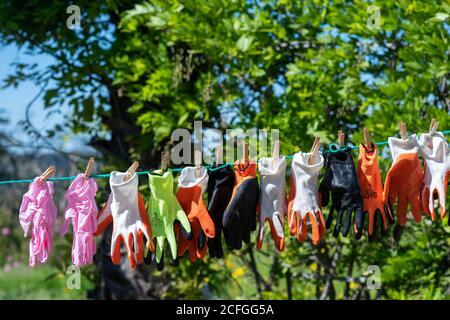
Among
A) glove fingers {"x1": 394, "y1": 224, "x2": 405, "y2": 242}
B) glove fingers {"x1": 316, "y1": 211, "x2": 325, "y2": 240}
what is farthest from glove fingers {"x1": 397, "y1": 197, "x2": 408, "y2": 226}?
glove fingers {"x1": 394, "y1": 224, "x2": 405, "y2": 242}

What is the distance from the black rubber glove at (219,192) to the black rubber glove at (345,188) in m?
0.38

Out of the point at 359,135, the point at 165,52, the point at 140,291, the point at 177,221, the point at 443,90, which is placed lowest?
the point at 140,291

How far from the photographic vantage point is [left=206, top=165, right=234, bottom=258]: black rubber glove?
3041 millimetres

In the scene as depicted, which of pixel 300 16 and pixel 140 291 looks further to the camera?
pixel 140 291

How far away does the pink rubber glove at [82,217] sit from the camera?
3037mm

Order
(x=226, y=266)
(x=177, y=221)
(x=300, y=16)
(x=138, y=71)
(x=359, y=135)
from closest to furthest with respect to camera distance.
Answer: (x=177, y=221), (x=359, y=135), (x=300, y=16), (x=138, y=71), (x=226, y=266)

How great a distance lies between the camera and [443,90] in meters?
4.14

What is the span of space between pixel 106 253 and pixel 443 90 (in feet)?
8.29

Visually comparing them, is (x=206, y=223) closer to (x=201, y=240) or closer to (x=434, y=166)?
(x=201, y=240)

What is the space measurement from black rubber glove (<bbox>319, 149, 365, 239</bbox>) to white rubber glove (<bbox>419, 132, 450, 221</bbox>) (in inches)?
10.8

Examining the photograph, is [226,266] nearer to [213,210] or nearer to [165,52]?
[165,52]

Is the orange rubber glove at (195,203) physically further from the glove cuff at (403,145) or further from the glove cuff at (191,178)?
the glove cuff at (403,145)

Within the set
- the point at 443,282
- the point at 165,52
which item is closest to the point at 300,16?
the point at 165,52

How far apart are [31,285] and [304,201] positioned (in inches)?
207
